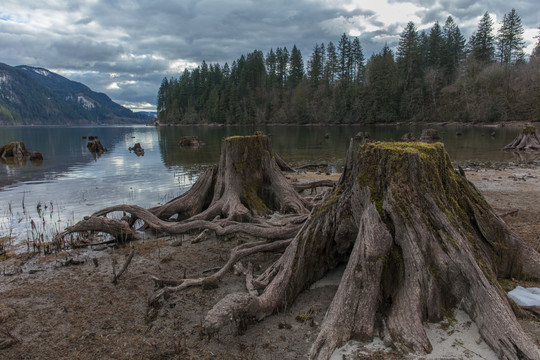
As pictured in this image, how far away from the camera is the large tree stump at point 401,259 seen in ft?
12.8

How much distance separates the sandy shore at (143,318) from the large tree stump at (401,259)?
22cm

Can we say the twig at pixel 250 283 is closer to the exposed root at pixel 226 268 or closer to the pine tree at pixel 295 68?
the exposed root at pixel 226 268

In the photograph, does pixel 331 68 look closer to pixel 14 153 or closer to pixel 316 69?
pixel 316 69

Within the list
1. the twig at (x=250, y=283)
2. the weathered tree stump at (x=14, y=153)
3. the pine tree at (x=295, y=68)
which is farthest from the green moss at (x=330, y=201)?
the pine tree at (x=295, y=68)

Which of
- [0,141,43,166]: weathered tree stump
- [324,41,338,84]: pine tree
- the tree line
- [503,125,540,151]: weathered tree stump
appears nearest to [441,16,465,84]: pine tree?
the tree line

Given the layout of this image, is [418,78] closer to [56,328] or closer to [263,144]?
[263,144]

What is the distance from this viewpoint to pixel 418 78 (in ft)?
318

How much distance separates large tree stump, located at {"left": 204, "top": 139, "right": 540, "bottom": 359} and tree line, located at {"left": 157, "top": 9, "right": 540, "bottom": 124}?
78482 millimetres

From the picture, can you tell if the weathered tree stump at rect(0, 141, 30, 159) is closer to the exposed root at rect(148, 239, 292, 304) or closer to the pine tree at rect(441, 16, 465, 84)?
the exposed root at rect(148, 239, 292, 304)

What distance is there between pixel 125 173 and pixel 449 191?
73.8 ft

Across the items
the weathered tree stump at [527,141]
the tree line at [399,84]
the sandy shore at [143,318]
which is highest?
the tree line at [399,84]

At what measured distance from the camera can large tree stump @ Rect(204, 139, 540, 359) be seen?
12.8ft

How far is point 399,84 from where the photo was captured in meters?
97.8

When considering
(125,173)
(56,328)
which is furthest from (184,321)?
(125,173)
